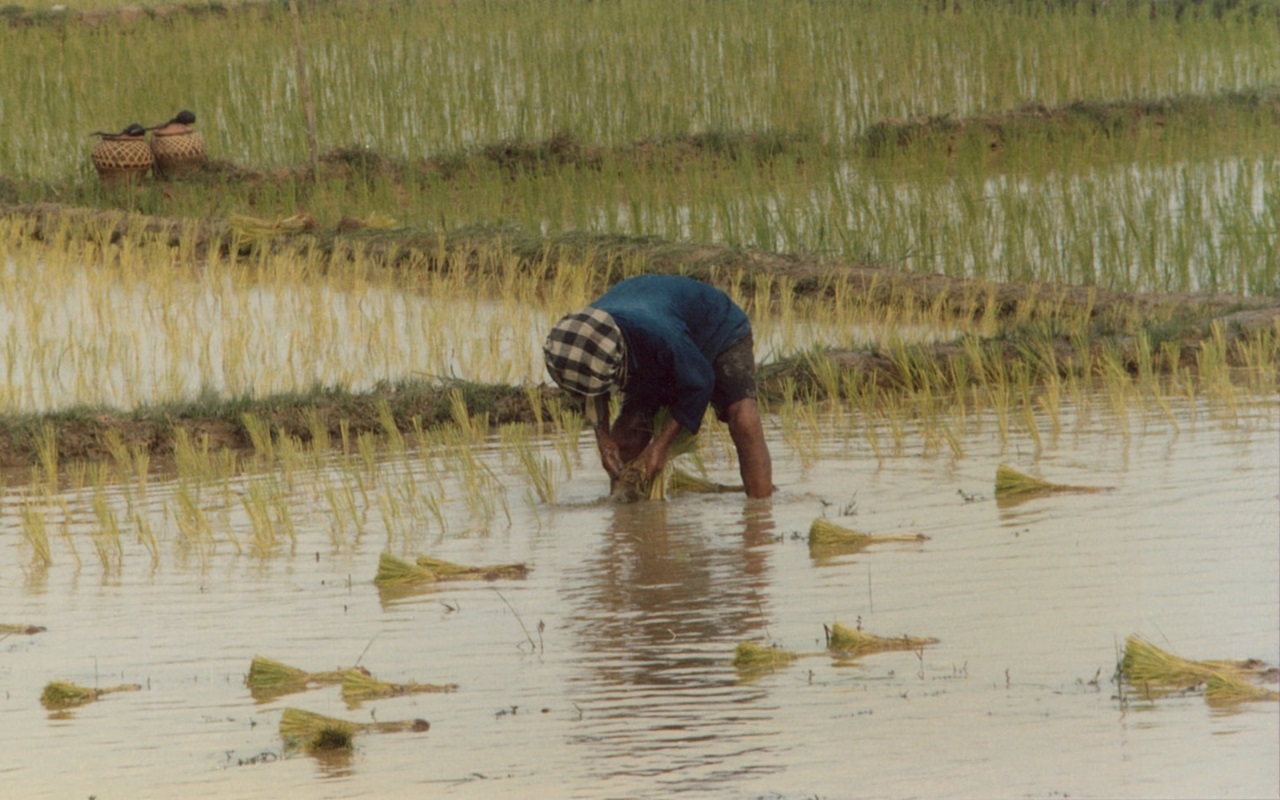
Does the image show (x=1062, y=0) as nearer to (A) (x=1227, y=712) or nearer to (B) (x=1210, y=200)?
(B) (x=1210, y=200)

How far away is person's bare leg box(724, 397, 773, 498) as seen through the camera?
16.2ft

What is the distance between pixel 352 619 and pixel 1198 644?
1862mm

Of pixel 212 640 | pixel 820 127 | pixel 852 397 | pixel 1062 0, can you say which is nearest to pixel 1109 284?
pixel 852 397

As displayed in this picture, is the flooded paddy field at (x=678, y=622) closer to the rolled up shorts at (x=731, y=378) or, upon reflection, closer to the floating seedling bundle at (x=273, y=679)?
the floating seedling bundle at (x=273, y=679)

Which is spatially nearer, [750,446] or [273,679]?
[273,679]

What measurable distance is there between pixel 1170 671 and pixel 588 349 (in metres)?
1.78

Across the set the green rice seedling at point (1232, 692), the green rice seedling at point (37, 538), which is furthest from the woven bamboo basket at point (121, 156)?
the green rice seedling at point (1232, 692)

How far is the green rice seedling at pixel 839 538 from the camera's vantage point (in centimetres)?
434

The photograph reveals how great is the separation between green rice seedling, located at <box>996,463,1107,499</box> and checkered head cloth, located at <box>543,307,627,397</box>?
1.12 meters

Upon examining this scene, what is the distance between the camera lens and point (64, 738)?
129 inches

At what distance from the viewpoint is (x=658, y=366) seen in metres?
4.58

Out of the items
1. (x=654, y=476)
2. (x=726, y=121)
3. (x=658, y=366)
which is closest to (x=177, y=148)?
(x=726, y=121)

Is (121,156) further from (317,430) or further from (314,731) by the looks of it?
(314,731)

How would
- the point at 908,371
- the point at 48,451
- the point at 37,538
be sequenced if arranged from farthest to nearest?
the point at 908,371 < the point at 48,451 < the point at 37,538
